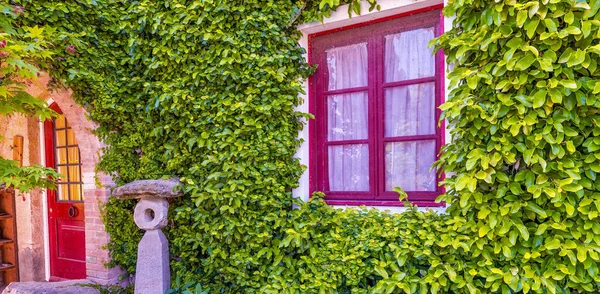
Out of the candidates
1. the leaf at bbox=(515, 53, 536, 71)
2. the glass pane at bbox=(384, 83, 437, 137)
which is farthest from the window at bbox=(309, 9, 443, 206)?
the leaf at bbox=(515, 53, 536, 71)

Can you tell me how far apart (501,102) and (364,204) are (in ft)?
4.56

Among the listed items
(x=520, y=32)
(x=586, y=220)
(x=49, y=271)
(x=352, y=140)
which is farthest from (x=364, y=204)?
(x=49, y=271)

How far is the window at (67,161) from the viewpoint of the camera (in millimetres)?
4738

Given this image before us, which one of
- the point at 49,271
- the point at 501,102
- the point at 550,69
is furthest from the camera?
the point at 49,271

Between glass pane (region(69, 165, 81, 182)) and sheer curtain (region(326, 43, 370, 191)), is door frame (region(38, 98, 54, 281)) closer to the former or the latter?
glass pane (region(69, 165, 81, 182))

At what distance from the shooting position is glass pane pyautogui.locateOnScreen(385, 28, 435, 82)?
9.89 feet

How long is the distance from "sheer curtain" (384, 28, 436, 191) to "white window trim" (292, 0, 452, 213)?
7.6 inches

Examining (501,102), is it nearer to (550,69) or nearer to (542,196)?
(550,69)

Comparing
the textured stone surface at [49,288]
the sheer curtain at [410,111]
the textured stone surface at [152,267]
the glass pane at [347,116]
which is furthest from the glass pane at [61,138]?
the sheer curtain at [410,111]

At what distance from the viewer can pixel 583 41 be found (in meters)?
2.25

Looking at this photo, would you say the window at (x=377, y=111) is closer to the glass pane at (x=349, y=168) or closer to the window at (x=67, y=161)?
the glass pane at (x=349, y=168)

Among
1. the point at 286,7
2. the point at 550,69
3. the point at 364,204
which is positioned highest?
the point at 286,7

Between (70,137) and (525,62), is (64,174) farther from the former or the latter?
(525,62)

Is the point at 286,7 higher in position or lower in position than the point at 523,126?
higher
